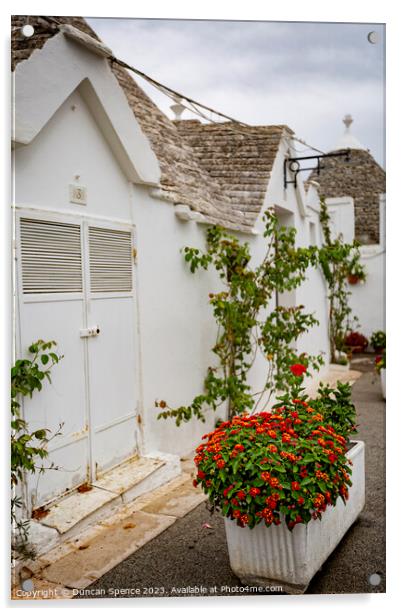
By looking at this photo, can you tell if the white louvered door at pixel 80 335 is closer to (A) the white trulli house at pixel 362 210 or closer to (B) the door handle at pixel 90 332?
(B) the door handle at pixel 90 332

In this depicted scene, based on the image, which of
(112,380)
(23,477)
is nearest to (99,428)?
(112,380)

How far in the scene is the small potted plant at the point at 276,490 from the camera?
3.03 metres

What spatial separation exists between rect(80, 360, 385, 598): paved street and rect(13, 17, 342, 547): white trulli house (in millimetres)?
508

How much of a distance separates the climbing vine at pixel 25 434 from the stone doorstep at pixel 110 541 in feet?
0.65

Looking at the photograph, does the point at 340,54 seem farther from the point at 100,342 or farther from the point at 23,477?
the point at 23,477

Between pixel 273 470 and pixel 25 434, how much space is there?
1.56 meters

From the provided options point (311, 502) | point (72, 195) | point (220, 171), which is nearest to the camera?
point (311, 502)

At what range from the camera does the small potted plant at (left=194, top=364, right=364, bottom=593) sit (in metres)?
3.03

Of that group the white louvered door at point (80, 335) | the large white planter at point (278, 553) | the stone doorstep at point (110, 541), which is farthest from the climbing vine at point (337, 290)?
the large white planter at point (278, 553)

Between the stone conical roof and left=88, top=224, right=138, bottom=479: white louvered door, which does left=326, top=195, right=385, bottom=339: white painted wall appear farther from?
left=88, top=224, right=138, bottom=479: white louvered door

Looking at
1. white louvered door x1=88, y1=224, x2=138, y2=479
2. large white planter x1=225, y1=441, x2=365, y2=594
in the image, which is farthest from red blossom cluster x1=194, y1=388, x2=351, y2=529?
white louvered door x1=88, y1=224, x2=138, y2=479

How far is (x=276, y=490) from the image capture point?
2.98 meters
